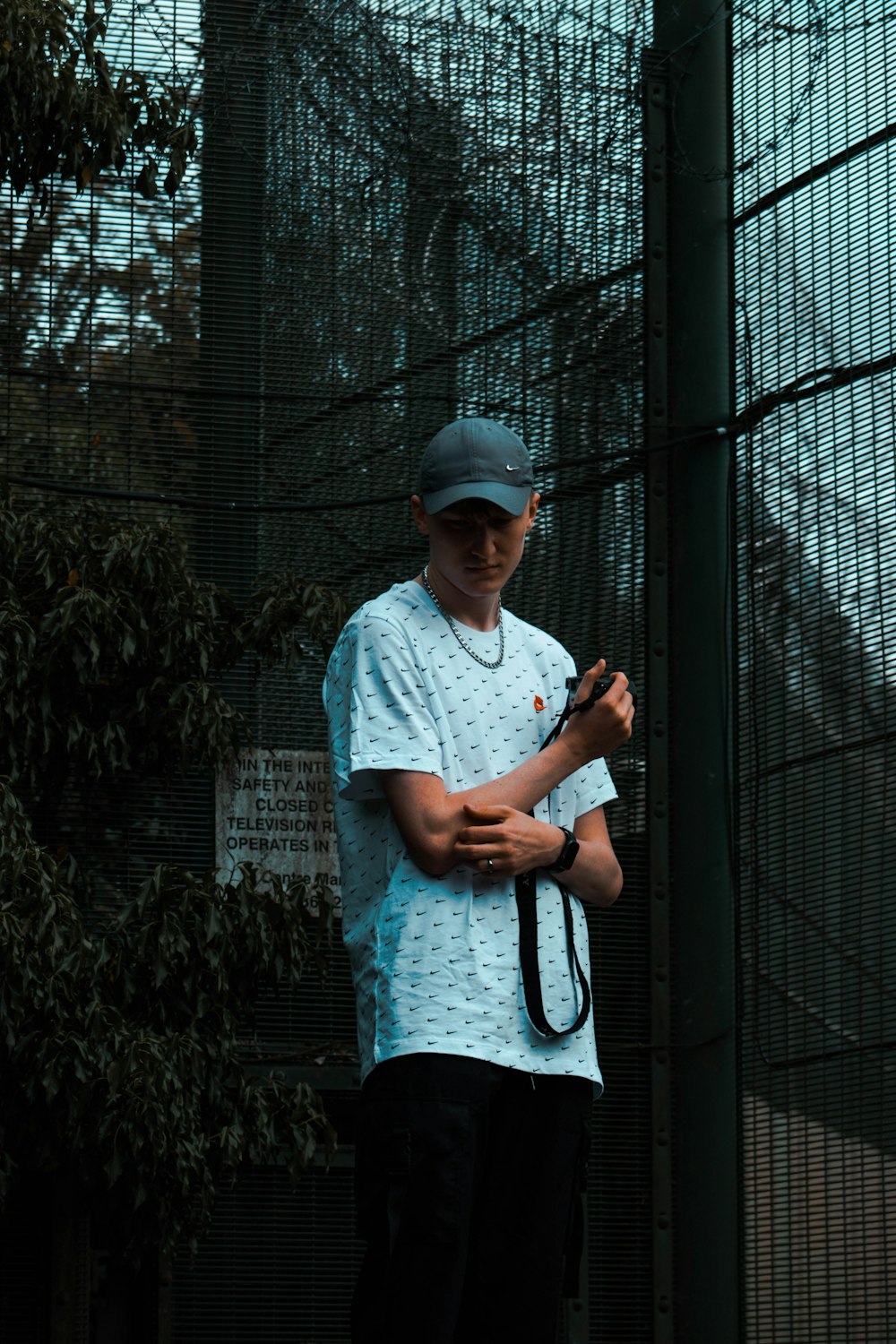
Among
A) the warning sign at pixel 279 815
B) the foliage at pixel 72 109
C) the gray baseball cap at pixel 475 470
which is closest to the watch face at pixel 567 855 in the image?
the gray baseball cap at pixel 475 470

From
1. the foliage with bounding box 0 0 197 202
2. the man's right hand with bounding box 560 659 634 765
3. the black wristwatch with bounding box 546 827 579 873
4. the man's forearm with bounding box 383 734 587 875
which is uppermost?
the foliage with bounding box 0 0 197 202

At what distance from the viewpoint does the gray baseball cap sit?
257 centimetres

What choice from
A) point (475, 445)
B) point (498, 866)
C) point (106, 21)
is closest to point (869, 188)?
point (106, 21)

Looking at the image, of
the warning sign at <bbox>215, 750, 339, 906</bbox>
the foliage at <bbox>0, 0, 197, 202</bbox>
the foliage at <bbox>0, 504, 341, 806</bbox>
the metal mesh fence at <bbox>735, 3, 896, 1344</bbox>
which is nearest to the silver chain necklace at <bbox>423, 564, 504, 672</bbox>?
the foliage at <bbox>0, 504, 341, 806</bbox>

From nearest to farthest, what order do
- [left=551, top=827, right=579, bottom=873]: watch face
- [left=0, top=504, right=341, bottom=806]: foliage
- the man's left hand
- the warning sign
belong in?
the man's left hand < [left=551, top=827, right=579, bottom=873]: watch face < [left=0, top=504, right=341, bottom=806]: foliage < the warning sign

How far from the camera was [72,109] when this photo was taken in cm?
428

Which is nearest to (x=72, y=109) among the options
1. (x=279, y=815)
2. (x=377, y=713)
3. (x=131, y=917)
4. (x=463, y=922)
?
(x=279, y=815)

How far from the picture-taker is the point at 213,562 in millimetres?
4633

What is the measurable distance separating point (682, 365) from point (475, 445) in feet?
8.22

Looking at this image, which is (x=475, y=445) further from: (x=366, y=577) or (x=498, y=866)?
(x=366, y=577)

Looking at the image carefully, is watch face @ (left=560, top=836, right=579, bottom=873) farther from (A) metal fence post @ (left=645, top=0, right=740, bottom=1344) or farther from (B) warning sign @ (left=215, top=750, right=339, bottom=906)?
(A) metal fence post @ (left=645, top=0, right=740, bottom=1344)

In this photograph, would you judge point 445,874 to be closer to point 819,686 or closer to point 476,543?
point 476,543

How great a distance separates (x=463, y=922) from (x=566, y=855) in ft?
0.59

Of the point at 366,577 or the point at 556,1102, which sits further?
the point at 366,577
